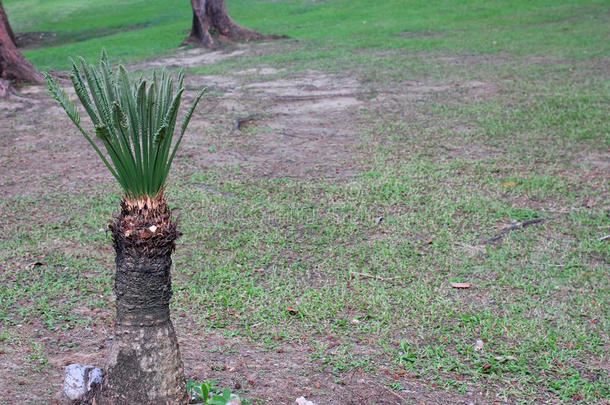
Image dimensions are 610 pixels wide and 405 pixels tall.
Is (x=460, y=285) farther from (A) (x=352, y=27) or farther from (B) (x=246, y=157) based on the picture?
(A) (x=352, y=27)

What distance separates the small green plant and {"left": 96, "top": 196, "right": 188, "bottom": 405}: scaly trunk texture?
13 centimetres

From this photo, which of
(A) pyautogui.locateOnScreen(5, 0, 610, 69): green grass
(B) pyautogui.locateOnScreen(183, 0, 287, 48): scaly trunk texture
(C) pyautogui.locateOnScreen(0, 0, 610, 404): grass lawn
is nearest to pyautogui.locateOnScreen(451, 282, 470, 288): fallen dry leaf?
(C) pyautogui.locateOnScreen(0, 0, 610, 404): grass lawn

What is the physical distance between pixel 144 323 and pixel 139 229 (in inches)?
15.7

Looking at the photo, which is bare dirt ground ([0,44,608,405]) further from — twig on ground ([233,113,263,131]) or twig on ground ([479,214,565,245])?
twig on ground ([479,214,565,245])

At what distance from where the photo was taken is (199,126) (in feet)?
28.1

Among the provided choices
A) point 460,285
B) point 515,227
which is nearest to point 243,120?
point 515,227

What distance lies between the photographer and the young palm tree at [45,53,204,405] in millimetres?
2520

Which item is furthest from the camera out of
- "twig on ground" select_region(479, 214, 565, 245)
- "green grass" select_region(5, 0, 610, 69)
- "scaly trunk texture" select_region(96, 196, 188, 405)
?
"green grass" select_region(5, 0, 610, 69)

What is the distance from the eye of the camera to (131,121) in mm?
2562

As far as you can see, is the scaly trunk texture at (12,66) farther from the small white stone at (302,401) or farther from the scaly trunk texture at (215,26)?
the small white stone at (302,401)

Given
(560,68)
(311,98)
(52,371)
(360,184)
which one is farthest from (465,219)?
(560,68)

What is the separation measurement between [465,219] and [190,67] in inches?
352

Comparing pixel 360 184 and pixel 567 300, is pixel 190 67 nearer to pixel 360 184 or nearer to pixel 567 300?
pixel 360 184

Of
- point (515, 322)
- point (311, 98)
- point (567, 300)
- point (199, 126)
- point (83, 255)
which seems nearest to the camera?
point (515, 322)
